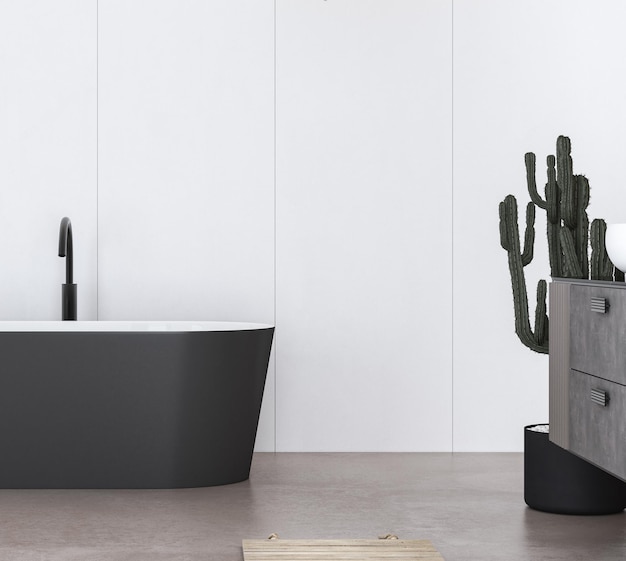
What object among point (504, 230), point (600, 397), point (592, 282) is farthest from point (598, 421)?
point (504, 230)

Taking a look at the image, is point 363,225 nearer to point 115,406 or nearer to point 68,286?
point 68,286

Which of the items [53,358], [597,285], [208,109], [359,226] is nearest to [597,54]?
[359,226]

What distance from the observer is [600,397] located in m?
2.62

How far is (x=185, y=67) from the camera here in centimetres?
428

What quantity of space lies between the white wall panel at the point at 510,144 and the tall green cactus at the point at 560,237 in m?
1.01

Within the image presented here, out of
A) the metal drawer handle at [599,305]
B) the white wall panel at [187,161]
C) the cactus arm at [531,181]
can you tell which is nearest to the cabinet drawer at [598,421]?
the metal drawer handle at [599,305]

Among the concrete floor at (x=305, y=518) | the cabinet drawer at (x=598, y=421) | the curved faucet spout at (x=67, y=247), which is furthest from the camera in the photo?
the curved faucet spout at (x=67, y=247)

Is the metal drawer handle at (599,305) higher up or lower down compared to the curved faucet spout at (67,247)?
lower down

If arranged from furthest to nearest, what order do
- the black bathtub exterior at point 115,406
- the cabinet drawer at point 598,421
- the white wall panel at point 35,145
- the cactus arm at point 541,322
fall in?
1. the white wall panel at point 35,145
2. the black bathtub exterior at point 115,406
3. the cactus arm at point 541,322
4. the cabinet drawer at point 598,421

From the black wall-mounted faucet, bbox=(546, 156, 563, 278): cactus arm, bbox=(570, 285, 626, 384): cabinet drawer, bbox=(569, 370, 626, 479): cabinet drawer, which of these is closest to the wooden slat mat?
bbox=(569, 370, 626, 479): cabinet drawer

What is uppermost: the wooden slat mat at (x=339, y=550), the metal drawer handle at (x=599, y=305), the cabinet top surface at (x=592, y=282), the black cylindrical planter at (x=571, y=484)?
the cabinet top surface at (x=592, y=282)

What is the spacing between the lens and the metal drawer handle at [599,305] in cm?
260

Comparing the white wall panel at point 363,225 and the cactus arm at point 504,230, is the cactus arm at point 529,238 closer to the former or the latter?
the cactus arm at point 504,230

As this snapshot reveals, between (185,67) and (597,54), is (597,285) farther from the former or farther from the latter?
(185,67)
